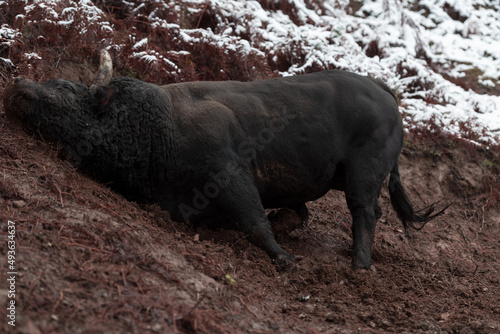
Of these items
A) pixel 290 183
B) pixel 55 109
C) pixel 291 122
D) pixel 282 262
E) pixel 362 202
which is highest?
pixel 55 109

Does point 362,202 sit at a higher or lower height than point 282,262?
lower

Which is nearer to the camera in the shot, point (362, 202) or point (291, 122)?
point (291, 122)

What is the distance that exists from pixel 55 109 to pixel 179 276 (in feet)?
7.05

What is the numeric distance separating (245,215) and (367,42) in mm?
7459

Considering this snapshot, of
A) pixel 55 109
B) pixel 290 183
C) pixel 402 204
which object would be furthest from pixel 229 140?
pixel 402 204

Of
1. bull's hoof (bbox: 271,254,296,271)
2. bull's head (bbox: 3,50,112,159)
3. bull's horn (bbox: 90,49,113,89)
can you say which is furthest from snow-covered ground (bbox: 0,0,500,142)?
bull's hoof (bbox: 271,254,296,271)

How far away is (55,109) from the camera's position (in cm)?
498

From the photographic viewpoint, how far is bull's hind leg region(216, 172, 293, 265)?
5027mm

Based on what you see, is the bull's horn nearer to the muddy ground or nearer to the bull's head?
the bull's head

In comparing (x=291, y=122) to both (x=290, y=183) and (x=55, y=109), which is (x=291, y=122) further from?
(x=55, y=109)

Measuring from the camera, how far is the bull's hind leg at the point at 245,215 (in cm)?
503

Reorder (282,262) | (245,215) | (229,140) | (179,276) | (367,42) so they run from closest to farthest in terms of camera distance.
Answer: (179,276)
(282,262)
(245,215)
(229,140)
(367,42)

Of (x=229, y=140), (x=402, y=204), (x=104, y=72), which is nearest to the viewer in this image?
(x=229, y=140)

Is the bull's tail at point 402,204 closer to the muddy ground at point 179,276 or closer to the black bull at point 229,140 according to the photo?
the muddy ground at point 179,276
